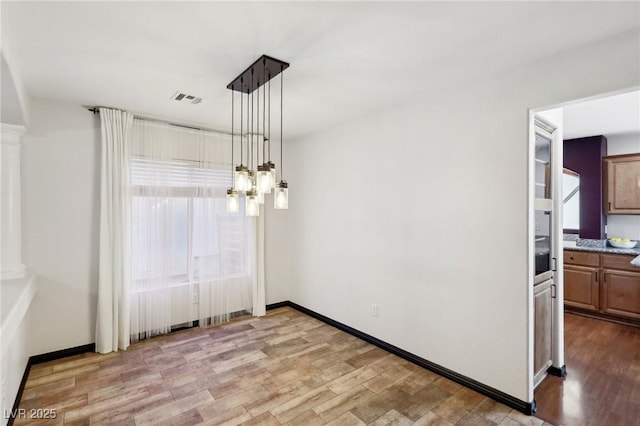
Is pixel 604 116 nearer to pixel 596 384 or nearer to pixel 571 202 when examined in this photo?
pixel 571 202

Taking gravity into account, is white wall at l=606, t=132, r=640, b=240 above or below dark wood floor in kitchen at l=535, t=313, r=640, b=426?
above

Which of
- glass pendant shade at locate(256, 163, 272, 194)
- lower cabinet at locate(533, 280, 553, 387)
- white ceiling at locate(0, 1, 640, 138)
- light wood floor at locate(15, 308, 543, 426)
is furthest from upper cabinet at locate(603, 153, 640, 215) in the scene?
glass pendant shade at locate(256, 163, 272, 194)

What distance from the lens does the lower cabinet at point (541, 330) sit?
272 cm

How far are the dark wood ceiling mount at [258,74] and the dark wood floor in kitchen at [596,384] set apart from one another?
343 cm

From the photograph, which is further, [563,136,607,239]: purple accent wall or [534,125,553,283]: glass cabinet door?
[563,136,607,239]: purple accent wall

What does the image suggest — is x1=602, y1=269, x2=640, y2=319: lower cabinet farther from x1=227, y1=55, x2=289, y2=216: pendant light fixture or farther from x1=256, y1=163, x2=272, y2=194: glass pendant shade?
x1=256, y1=163, x2=272, y2=194: glass pendant shade

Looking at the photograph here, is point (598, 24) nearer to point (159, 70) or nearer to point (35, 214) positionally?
point (159, 70)

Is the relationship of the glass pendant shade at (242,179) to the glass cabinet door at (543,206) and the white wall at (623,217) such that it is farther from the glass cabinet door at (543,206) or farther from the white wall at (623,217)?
the white wall at (623,217)

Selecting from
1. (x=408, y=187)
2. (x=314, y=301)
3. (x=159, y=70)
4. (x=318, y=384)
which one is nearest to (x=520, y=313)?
(x=408, y=187)

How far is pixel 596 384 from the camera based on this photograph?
281cm

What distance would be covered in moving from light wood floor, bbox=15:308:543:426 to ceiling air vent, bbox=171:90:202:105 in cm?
279

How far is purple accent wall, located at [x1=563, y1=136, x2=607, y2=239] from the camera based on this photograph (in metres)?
4.85

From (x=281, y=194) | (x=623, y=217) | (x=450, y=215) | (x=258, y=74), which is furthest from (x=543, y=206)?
(x=623, y=217)

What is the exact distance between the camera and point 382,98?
326 centimetres
